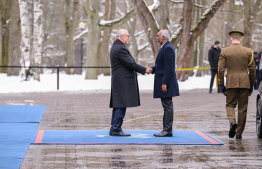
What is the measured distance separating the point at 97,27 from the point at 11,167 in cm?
2827

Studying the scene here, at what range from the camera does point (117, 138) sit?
1027cm

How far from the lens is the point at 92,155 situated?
8.41 meters

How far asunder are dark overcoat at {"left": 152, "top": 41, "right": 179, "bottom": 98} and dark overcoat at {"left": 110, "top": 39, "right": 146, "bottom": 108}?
0.30 metres

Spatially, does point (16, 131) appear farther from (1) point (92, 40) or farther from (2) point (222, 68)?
(1) point (92, 40)

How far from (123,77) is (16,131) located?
2.33 m

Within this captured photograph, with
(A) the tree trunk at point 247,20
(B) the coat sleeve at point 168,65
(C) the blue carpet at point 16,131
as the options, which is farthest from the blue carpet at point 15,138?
(A) the tree trunk at point 247,20

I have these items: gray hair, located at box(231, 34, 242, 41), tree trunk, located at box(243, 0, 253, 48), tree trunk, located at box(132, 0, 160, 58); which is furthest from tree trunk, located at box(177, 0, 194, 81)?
gray hair, located at box(231, 34, 242, 41)

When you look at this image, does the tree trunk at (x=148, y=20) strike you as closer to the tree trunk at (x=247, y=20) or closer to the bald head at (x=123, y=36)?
the tree trunk at (x=247, y=20)

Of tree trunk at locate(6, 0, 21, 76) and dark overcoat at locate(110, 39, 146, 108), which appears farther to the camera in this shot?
tree trunk at locate(6, 0, 21, 76)

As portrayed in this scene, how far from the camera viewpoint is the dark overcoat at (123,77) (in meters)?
10.5

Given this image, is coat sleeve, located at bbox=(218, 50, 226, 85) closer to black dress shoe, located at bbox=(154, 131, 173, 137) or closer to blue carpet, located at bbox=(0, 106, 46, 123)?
black dress shoe, located at bbox=(154, 131, 173, 137)

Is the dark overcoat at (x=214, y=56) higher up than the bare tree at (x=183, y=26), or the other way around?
the bare tree at (x=183, y=26)

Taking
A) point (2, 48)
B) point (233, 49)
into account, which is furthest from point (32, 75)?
point (233, 49)

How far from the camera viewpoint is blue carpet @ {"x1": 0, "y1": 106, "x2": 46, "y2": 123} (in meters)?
13.3
